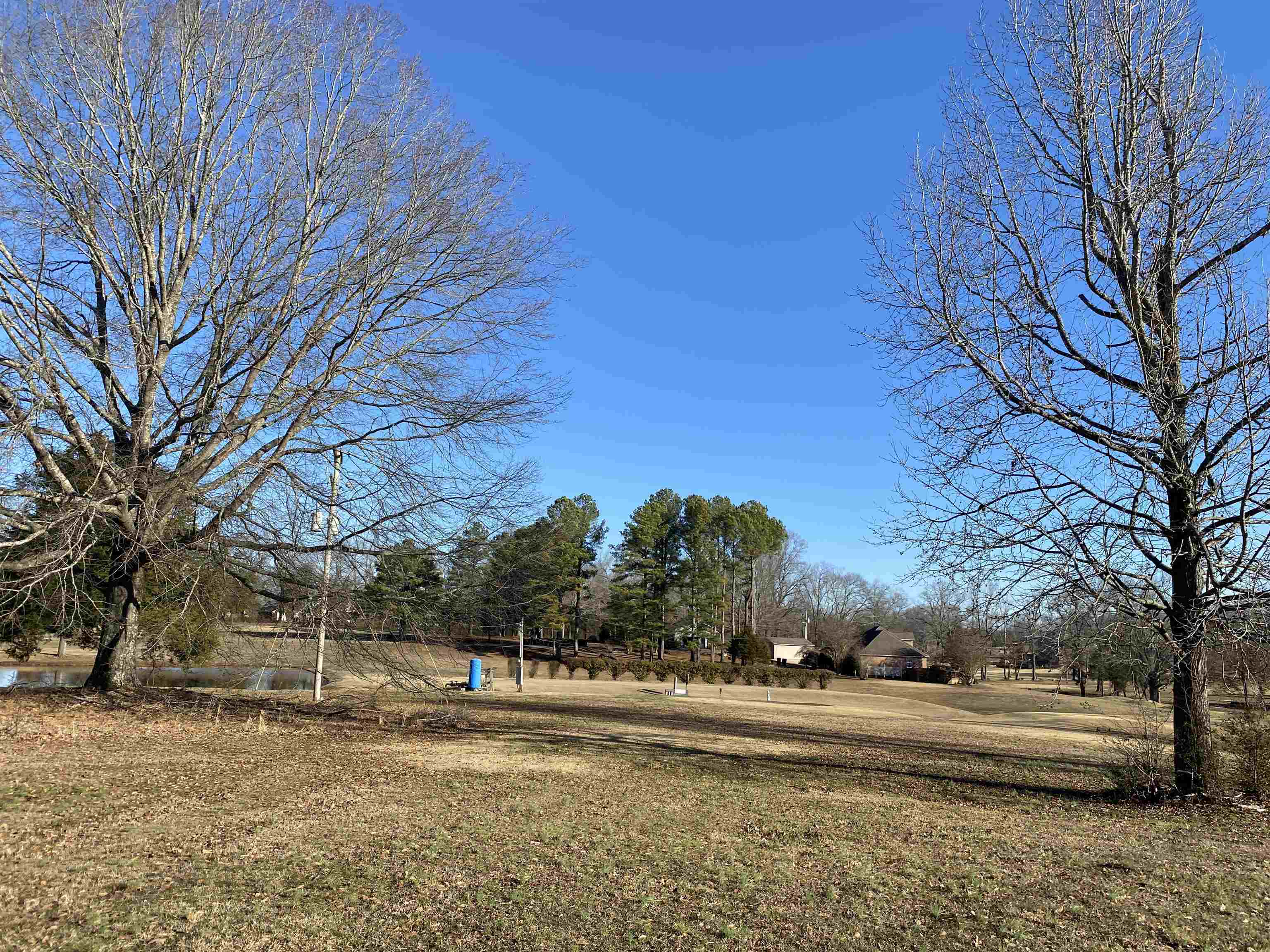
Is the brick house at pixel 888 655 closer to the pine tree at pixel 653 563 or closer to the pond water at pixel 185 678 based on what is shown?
the pine tree at pixel 653 563

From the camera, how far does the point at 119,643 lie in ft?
42.1

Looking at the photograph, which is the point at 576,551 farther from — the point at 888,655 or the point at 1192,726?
the point at 1192,726

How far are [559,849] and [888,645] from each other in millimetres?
71117

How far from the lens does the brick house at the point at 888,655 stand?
6862 cm

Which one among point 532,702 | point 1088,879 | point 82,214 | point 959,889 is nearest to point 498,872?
point 959,889

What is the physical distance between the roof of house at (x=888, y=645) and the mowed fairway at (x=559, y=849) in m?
61.5

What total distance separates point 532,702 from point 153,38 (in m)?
16.5

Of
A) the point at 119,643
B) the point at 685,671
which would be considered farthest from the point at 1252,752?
the point at 685,671

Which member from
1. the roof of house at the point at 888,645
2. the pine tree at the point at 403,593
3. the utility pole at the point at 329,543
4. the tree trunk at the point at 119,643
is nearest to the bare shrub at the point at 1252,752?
the pine tree at the point at 403,593

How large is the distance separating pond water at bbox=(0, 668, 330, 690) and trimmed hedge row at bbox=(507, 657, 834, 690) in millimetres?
13770

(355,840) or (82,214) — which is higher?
(82,214)

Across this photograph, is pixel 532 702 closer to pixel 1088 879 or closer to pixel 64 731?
pixel 64 731

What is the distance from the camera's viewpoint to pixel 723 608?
196ft

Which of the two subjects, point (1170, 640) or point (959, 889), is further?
point (1170, 640)
